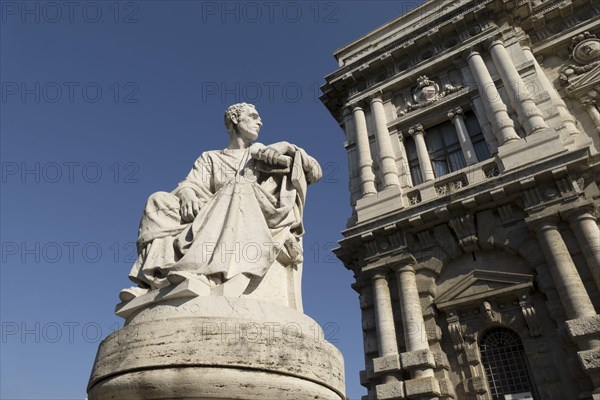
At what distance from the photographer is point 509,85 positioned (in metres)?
12.7

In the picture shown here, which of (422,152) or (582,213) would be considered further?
(422,152)

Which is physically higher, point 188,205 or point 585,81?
point 585,81

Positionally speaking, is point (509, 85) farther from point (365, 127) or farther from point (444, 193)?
point (365, 127)

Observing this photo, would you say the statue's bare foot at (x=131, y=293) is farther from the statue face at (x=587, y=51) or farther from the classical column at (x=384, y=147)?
the statue face at (x=587, y=51)

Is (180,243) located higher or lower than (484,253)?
lower

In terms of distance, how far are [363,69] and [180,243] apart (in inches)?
567

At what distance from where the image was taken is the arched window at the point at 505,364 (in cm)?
972

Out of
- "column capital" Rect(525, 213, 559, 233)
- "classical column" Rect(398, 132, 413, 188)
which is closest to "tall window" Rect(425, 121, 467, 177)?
"classical column" Rect(398, 132, 413, 188)

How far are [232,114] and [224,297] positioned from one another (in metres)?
2.39

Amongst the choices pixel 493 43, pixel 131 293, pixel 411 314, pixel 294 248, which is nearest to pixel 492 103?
pixel 493 43

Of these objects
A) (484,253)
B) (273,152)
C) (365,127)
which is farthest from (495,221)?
(273,152)

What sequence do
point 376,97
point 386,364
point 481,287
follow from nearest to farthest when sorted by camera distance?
point 386,364 < point 481,287 < point 376,97

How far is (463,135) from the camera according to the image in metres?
13.4

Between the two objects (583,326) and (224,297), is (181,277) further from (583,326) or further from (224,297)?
(583,326)
